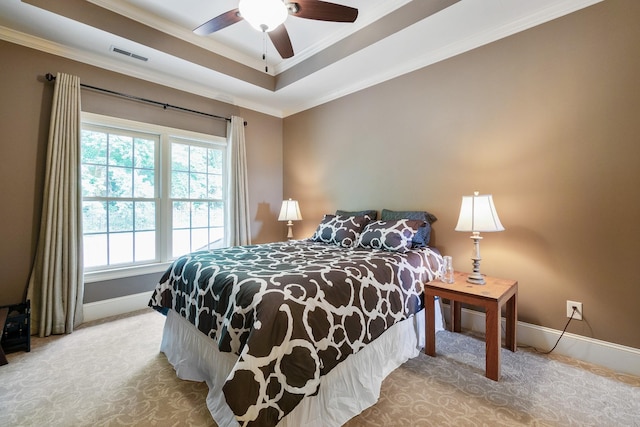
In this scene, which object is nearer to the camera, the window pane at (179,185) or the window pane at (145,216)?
the window pane at (145,216)

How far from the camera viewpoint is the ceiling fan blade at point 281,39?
6.61 ft

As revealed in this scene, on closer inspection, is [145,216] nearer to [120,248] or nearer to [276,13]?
[120,248]

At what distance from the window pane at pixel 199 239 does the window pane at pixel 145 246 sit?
454 millimetres

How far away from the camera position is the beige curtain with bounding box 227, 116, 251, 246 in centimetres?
377

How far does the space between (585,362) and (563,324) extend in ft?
0.87

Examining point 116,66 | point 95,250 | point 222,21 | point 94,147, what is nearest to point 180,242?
point 95,250

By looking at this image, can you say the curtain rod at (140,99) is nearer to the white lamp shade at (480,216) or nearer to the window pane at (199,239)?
the window pane at (199,239)

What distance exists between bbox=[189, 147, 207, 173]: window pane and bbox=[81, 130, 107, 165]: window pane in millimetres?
902

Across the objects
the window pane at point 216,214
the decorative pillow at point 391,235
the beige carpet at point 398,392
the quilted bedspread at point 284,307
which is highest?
the window pane at point 216,214

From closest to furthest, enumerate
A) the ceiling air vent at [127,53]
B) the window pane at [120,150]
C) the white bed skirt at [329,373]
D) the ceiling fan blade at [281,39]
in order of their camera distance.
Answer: the white bed skirt at [329,373], the ceiling fan blade at [281,39], the ceiling air vent at [127,53], the window pane at [120,150]

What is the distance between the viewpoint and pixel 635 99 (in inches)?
73.0

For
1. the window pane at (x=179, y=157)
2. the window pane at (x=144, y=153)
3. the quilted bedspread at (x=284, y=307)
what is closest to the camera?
the quilted bedspread at (x=284, y=307)

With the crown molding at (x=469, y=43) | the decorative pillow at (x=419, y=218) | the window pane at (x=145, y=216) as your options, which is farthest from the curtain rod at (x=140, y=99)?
the decorative pillow at (x=419, y=218)

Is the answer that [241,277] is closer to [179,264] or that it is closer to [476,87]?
[179,264]
